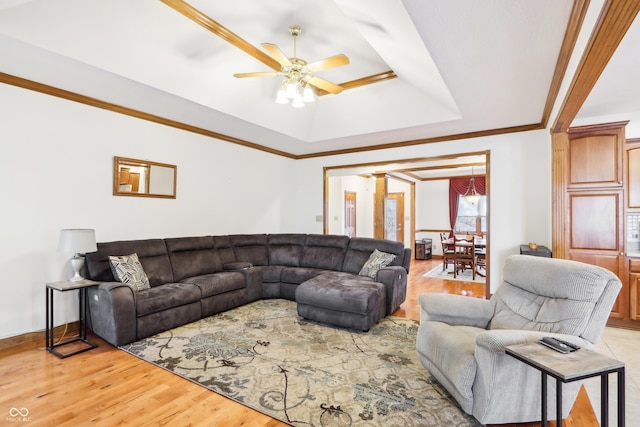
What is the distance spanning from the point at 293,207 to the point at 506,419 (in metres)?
5.23

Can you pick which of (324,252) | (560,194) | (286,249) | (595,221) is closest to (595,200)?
(595,221)

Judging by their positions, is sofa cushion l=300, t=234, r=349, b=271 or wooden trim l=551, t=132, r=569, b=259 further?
sofa cushion l=300, t=234, r=349, b=271

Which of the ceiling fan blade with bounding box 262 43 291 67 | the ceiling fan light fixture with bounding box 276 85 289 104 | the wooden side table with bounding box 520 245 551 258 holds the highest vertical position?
the ceiling fan blade with bounding box 262 43 291 67

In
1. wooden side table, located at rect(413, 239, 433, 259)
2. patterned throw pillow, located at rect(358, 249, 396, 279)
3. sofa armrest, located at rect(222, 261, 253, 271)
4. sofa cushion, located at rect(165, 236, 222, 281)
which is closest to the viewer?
sofa cushion, located at rect(165, 236, 222, 281)

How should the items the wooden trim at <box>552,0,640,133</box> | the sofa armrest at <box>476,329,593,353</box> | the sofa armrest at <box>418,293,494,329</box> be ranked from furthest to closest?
the sofa armrest at <box>418,293,494,329</box> < the sofa armrest at <box>476,329,593,353</box> < the wooden trim at <box>552,0,640,133</box>

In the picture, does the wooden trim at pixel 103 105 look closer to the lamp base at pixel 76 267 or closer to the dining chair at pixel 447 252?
the lamp base at pixel 76 267

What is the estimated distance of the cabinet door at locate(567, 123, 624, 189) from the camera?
137 inches

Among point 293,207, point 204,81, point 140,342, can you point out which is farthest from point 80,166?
point 293,207

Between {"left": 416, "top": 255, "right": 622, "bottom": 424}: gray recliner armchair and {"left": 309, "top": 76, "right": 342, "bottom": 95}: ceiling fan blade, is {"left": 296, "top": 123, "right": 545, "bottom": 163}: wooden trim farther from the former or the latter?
{"left": 416, "top": 255, "right": 622, "bottom": 424}: gray recliner armchair

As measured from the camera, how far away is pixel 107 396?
2195mm

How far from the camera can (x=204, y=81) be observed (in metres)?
3.47

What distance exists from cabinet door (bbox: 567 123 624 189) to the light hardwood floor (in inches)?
96.2

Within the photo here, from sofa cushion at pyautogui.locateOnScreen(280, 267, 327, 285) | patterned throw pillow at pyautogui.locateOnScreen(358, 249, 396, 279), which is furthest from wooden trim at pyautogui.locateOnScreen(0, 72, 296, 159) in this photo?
patterned throw pillow at pyautogui.locateOnScreen(358, 249, 396, 279)

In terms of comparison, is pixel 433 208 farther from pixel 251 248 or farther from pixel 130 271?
pixel 130 271
